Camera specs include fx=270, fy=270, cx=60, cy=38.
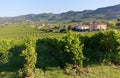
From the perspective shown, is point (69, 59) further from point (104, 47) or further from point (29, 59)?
point (104, 47)

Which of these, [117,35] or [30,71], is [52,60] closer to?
[30,71]

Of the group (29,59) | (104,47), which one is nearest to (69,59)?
(29,59)

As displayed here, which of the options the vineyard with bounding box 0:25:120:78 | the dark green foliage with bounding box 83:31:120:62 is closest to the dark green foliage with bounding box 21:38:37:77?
the vineyard with bounding box 0:25:120:78

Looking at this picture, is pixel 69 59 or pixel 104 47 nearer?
pixel 69 59

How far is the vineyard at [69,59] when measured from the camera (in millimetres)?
63062

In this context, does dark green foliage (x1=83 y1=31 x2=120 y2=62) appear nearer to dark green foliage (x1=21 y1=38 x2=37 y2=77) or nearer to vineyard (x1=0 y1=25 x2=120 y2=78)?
vineyard (x1=0 y1=25 x2=120 y2=78)

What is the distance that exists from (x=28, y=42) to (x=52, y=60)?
903cm

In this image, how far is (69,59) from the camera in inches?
2670

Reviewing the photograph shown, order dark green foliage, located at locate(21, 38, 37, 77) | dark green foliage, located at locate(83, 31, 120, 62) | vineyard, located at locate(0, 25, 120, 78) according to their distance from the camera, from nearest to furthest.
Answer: dark green foliage, located at locate(21, 38, 37, 77) < vineyard, located at locate(0, 25, 120, 78) < dark green foliage, located at locate(83, 31, 120, 62)

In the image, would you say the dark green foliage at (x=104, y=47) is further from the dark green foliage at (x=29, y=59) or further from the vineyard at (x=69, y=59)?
the dark green foliage at (x=29, y=59)

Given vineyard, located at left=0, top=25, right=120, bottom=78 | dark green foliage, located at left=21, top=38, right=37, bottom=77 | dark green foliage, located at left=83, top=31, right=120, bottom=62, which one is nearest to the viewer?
dark green foliage, located at left=21, top=38, right=37, bottom=77

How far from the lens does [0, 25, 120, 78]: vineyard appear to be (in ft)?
207

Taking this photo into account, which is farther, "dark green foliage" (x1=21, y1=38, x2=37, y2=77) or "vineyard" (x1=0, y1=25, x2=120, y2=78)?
"vineyard" (x1=0, y1=25, x2=120, y2=78)

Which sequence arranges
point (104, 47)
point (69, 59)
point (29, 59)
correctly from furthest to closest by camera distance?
point (104, 47) → point (69, 59) → point (29, 59)
